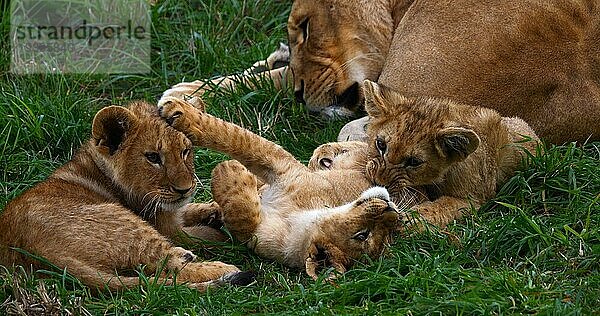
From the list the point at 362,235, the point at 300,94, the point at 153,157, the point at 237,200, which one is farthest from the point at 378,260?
the point at 300,94

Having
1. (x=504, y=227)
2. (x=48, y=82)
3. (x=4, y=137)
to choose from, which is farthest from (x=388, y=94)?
(x=48, y=82)

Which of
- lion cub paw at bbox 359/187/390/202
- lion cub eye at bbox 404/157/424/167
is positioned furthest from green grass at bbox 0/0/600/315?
lion cub eye at bbox 404/157/424/167

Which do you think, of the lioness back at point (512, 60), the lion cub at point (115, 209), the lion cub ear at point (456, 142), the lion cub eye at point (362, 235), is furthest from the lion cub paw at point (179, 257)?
the lioness back at point (512, 60)

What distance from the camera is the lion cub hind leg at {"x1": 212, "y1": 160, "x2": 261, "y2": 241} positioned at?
5.23 m

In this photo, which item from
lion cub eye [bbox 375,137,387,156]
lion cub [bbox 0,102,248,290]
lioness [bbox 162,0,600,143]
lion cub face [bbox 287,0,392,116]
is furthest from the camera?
lion cub face [bbox 287,0,392,116]

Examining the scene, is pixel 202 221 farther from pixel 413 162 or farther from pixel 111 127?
pixel 413 162

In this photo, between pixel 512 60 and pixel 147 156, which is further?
pixel 512 60

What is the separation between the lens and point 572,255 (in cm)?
488

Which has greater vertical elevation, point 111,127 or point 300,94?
point 111,127

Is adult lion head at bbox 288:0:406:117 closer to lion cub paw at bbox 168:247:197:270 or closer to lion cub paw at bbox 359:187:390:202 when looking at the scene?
lion cub paw at bbox 359:187:390:202

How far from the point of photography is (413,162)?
5324 mm

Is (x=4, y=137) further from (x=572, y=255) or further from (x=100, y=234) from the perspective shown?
(x=572, y=255)

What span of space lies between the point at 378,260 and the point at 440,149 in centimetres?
62

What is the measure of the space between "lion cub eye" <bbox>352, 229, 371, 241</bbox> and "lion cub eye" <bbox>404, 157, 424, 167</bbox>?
0.52 m
